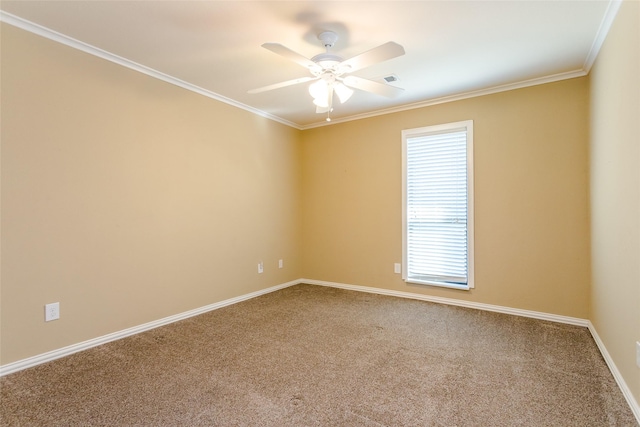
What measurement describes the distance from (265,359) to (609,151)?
2.89 m

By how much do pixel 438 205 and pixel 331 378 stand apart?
2483 millimetres

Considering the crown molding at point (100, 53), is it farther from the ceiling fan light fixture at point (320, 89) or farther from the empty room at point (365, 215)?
the ceiling fan light fixture at point (320, 89)

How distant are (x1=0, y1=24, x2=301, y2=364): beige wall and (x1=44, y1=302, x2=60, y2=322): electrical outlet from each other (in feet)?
0.10

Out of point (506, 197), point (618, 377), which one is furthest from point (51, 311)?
point (506, 197)

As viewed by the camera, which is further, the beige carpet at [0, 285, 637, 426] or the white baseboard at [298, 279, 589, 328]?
the white baseboard at [298, 279, 589, 328]

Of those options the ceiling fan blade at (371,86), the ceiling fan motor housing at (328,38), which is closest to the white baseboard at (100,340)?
the ceiling fan blade at (371,86)

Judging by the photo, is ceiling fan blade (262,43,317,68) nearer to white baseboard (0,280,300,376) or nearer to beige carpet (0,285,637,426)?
beige carpet (0,285,637,426)

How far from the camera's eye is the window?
366cm

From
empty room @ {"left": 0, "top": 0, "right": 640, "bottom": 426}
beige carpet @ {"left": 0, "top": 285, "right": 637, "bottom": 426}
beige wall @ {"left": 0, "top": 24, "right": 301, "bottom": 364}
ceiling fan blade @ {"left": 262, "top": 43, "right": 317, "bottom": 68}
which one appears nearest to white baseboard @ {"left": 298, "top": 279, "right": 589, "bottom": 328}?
empty room @ {"left": 0, "top": 0, "right": 640, "bottom": 426}

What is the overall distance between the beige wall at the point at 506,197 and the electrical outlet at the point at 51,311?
3125 millimetres

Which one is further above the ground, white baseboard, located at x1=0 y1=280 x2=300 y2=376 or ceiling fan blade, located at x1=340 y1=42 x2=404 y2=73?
ceiling fan blade, located at x1=340 y1=42 x2=404 y2=73

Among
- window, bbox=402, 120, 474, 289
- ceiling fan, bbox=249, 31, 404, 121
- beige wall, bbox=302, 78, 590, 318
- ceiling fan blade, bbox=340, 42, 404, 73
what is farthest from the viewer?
window, bbox=402, 120, 474, 289

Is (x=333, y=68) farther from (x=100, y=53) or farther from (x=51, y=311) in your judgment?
(x=51, y=311)

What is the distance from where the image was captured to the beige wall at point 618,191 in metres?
1.77
